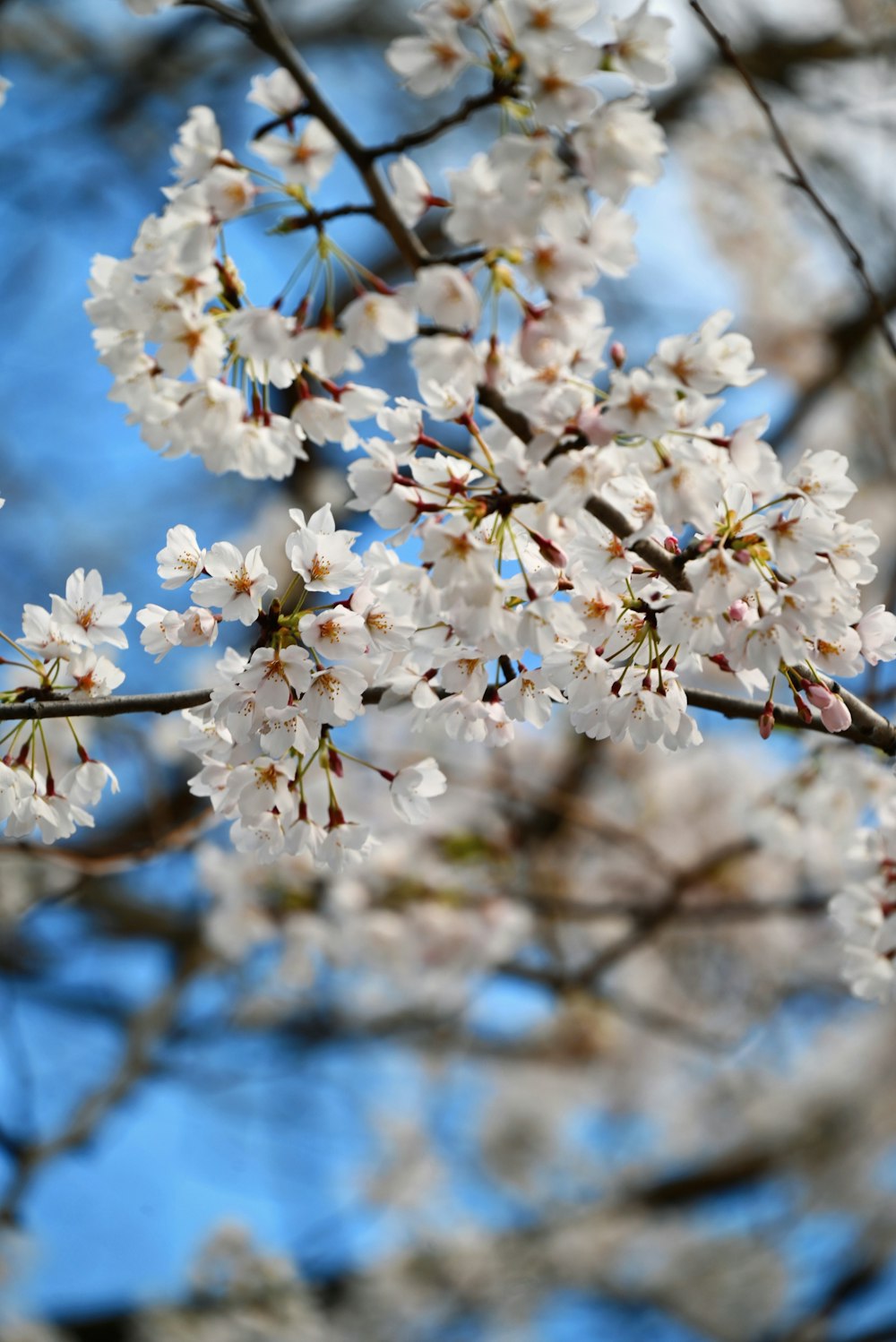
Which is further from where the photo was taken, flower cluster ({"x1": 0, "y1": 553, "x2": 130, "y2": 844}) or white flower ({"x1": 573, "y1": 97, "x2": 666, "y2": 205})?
flower cluster ({"x1": 0, "y1": 553, "x2": 130, "y2": 844})

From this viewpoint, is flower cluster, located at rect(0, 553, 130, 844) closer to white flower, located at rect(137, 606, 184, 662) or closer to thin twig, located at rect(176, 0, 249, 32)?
white flower, located at rect(137, 606, 184, 662)

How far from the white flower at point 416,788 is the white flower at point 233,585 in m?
0.33

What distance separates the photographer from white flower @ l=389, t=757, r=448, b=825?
1.40m

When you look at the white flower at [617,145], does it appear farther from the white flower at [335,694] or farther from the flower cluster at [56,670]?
the flower cluster at [56,670]

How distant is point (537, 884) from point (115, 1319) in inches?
126

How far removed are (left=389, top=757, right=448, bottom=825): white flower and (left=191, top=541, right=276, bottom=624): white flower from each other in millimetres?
331

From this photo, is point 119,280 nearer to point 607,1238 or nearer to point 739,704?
point 739,704

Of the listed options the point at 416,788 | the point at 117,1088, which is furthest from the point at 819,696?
the point at 117,1088

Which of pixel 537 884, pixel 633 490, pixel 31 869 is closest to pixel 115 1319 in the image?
pixel 31 869

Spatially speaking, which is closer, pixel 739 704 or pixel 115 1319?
pixel 739 704

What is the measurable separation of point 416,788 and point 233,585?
0.38m

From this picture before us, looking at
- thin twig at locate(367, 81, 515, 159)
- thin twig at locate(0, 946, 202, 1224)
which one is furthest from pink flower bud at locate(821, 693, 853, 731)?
thin twig at locate(0, 946, 202, 1224)

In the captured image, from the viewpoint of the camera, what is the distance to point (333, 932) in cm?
345

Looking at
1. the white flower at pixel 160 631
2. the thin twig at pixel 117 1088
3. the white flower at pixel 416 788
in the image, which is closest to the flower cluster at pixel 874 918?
the white flower at pixel 416 788
